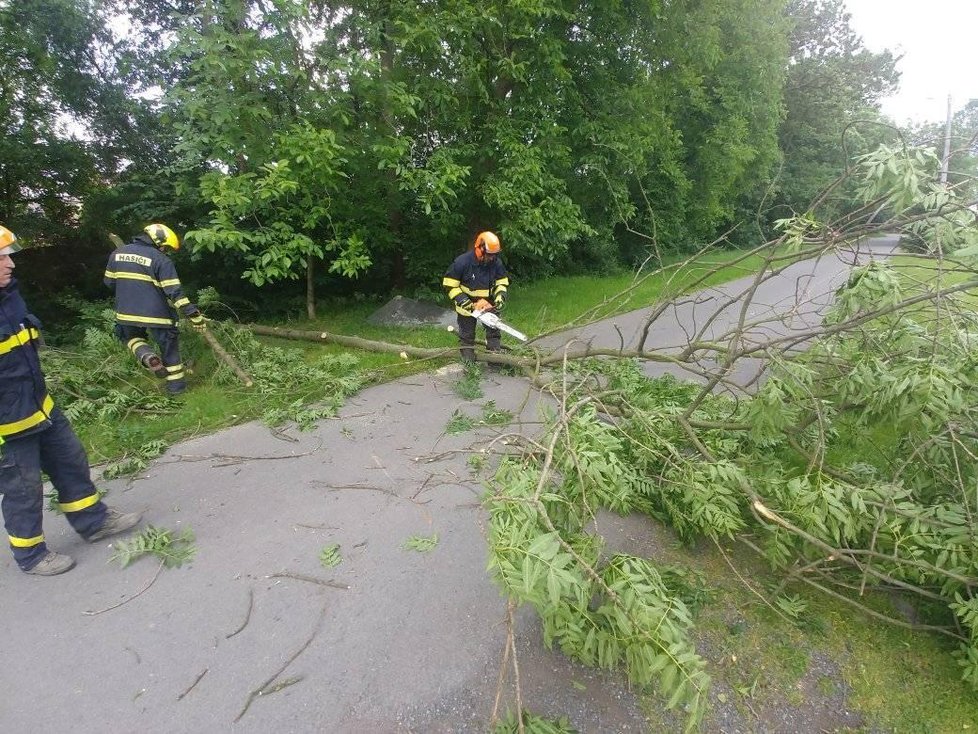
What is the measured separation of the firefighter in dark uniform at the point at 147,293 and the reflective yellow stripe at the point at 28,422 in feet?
6.75

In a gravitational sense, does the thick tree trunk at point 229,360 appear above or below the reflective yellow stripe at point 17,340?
below

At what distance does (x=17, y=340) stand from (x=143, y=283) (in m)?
2.26

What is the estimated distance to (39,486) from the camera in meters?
2.57

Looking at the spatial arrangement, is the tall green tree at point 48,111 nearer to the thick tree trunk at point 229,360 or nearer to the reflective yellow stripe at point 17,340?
the thick tree trunk at point 229,360

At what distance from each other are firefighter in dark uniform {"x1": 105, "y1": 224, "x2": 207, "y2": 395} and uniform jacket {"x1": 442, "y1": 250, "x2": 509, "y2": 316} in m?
2.54

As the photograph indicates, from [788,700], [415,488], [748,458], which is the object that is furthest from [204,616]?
[748,458]

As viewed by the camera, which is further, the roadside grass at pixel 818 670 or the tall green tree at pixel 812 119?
the tall green tree at pixel 812 119

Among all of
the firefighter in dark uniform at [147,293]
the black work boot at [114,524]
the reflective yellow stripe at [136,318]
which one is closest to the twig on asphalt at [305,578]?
the black work boot at [114,524]

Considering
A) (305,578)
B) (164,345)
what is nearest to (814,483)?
(305,578)

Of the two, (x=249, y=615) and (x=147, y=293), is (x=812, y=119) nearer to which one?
(x=147, y=293)

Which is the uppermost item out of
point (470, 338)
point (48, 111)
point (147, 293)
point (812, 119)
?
point (812, 119)

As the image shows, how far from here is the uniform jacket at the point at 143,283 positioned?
4.44 meters

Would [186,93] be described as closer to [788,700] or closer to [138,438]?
[138,438]

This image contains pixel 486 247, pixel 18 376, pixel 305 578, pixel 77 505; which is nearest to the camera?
pixel 18 376
